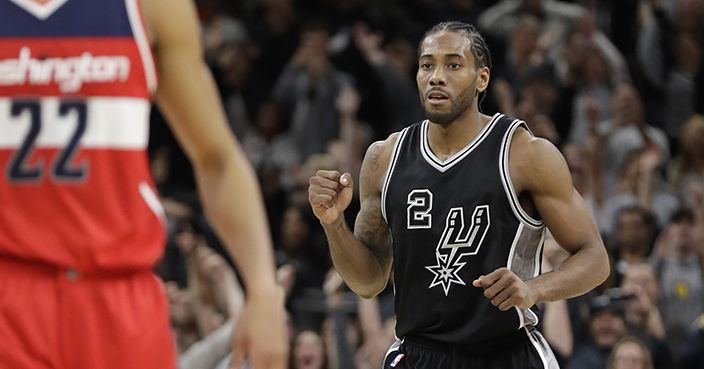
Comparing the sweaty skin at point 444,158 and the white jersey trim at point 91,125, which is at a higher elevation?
the white jersey trim at point 91,125

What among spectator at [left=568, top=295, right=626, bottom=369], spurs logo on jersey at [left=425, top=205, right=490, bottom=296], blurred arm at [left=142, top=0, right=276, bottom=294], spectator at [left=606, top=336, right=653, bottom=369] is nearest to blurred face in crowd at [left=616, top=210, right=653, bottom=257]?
spectator at [left=568, top=295, right=626, bottom=369]

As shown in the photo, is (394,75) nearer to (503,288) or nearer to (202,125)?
(503,288)

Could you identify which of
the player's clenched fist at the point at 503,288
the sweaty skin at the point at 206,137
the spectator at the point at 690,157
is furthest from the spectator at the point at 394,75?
the sweaty skin at the point at 206,137

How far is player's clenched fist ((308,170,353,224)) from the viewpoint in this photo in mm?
3893

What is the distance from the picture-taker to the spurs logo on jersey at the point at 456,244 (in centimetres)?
395

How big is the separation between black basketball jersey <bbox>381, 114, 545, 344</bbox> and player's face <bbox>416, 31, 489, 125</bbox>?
0.17m

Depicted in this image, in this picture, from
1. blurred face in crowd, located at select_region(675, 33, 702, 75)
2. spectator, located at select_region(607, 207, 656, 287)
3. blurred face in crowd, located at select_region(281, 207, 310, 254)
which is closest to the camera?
spectator, located at select_region(607, 207, 656, 287)

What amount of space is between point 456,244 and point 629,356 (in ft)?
10.1

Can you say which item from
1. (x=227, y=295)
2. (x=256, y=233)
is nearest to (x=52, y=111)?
(x=256, y=233)

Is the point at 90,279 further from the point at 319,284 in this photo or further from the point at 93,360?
the point at 319,284

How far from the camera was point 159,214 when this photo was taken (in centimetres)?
245

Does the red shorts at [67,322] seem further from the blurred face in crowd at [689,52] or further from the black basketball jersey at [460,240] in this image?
the blurred face in crowd at [689,52]

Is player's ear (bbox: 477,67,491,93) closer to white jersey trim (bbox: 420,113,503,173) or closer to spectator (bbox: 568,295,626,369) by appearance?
white jersey trim (bbox: 420,113,503,173)

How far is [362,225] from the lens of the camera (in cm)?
432
